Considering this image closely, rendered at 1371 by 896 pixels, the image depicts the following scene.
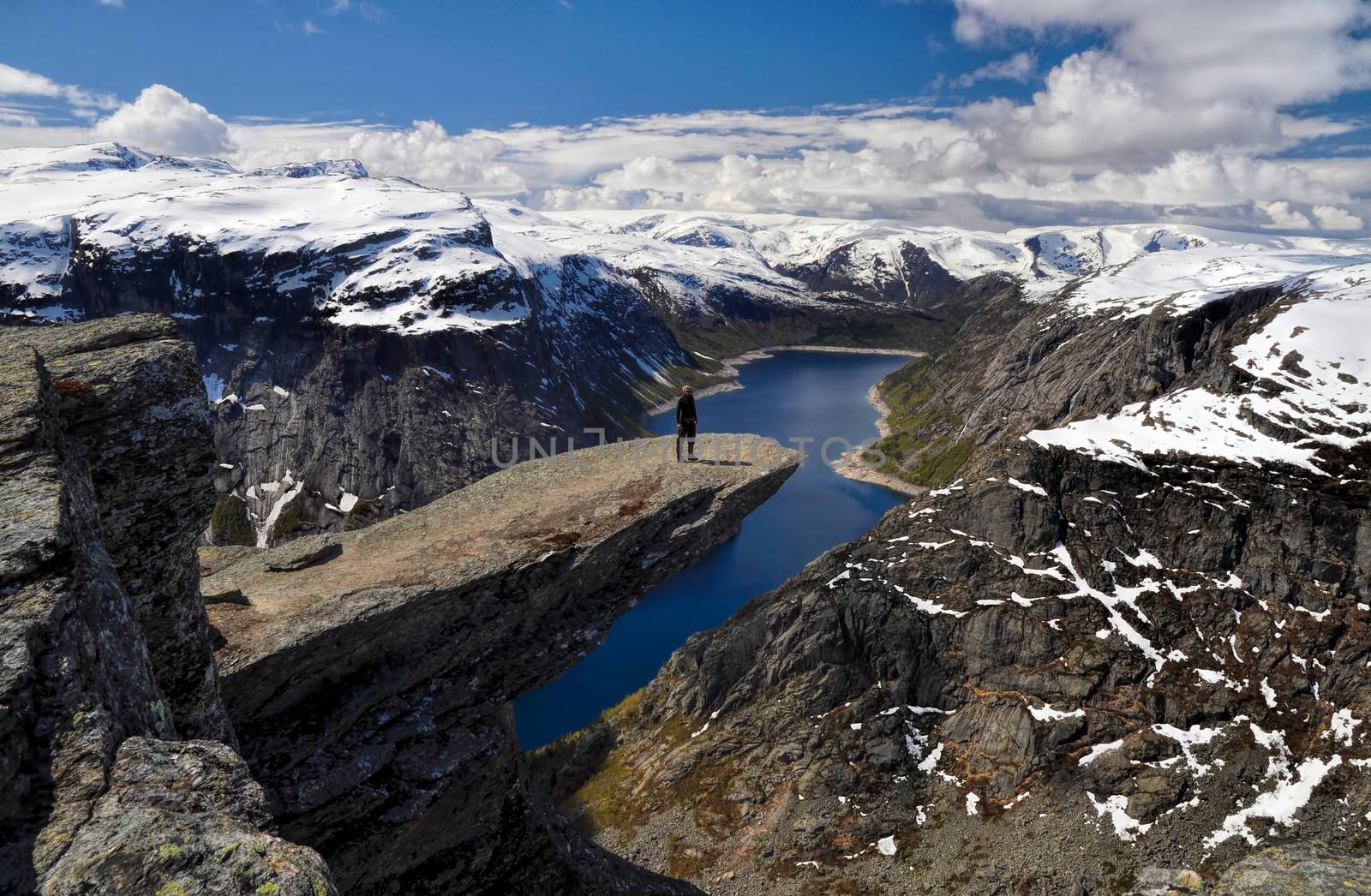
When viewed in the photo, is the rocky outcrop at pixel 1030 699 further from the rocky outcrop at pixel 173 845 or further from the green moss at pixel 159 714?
the rocky outcrop at pixel 173 845

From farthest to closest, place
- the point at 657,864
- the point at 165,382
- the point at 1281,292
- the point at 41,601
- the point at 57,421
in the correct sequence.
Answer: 1. the point at 1281,292
2. the point at 657,864
3. the point at 165,382
4. the point at 57,421
5. the point at 41,601

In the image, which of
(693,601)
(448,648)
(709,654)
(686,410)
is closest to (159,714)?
(448,648)

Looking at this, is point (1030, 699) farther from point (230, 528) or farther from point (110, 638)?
point (230, 528)

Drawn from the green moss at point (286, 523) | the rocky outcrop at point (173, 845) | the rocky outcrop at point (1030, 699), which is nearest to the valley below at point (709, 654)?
the rocky outcrop at point (173, 845)

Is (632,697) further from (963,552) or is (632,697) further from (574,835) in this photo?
(574,835)

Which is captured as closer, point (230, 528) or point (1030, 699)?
point (1030, 699)

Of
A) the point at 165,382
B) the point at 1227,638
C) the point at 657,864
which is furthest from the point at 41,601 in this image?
the point at 1227,638
